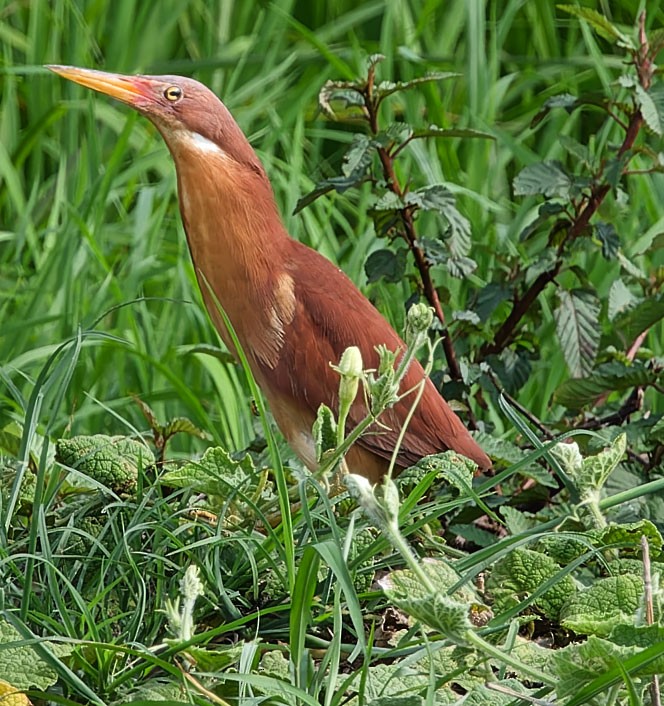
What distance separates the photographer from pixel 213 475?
1.59m

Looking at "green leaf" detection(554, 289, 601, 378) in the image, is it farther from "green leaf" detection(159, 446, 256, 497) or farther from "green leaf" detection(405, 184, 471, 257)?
"green leaf" detection(159, 446, 256, 497)

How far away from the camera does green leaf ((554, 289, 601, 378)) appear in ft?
7.47

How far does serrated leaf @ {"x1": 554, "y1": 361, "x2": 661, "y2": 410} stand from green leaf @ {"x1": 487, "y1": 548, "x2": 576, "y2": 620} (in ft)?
2.05

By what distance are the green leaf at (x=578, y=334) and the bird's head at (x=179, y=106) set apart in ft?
Result: 2.11

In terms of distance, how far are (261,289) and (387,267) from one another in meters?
0.24

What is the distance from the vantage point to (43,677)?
1386mm

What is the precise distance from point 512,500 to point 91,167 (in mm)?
1728

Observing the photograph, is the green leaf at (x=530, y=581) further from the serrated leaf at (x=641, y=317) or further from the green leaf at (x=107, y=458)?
the serrated leaf at (x=641, y=317)

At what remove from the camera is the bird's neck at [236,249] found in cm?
221

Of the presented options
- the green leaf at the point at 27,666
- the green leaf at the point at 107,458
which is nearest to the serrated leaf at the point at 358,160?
the green leaf at the point at 107,458

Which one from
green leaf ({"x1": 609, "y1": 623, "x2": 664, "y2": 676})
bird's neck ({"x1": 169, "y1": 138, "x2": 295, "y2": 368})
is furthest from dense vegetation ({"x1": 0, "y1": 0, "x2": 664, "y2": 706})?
bird's neck ({"x1": 169, "y1": 138, "x2": 295, "y2": 368})

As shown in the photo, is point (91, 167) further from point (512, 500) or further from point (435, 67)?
point (512, 500)

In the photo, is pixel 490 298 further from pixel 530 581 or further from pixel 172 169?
pixel 172 169

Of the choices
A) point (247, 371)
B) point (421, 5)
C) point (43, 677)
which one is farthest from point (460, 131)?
point (421, 5)
